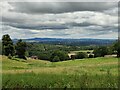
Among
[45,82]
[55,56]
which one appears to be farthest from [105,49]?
→ [45,82]

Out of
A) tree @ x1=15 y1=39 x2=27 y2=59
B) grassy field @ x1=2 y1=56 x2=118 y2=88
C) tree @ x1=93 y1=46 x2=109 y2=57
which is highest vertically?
grassy field @ x1=2 y1=56 x2=118 y2=88

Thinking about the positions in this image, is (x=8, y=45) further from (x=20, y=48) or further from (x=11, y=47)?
(x=20, y=48)

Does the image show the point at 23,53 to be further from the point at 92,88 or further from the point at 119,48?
the point at 92,88

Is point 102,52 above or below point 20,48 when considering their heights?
below

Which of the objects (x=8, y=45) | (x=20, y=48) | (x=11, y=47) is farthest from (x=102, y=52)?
(x=8, y=45)

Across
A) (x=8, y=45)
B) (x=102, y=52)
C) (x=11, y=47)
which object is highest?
(x=8, y=45)

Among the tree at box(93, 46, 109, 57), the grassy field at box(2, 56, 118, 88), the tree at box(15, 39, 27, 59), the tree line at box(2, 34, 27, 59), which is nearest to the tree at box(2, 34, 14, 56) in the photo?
the tree line at box(2, 34, 27, 59)

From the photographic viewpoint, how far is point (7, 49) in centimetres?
8662

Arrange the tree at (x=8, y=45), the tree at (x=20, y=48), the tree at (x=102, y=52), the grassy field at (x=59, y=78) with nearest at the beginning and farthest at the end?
the grassy field at (x=59, y=78) → the tree at (x=8, y=45) → the tree at (x=20, y=48) → the tree at (x=102, y=52)

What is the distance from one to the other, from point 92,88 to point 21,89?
2.76 m

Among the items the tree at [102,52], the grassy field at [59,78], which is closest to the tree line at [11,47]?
the tree at [102,52]

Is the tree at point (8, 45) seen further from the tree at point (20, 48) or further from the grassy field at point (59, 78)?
the grassy field at point (59, 78)

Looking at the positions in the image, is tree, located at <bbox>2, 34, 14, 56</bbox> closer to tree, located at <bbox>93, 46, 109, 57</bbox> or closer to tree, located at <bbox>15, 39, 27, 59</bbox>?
tree, located at <bbox>15, 39, 27, 59</bbox>

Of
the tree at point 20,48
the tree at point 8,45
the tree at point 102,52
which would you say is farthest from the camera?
the tree at point 102,52
